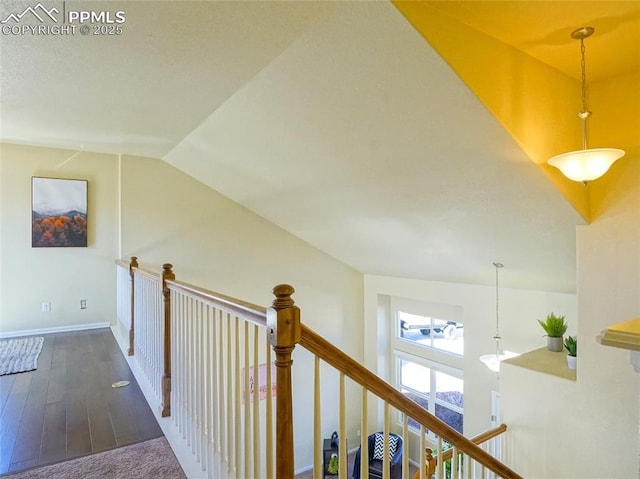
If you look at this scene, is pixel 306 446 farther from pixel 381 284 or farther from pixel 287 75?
pixel 287 75

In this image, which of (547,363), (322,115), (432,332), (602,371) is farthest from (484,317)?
(322,115)

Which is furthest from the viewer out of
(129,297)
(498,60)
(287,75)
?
(129,297)

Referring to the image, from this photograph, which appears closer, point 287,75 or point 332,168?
point 287,75

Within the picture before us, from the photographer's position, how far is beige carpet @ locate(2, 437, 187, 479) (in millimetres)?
2049

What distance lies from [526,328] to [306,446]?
13.3ft

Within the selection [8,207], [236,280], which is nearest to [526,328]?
[236,280]

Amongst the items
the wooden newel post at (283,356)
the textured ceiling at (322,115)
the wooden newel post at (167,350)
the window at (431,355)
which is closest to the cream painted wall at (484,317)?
the textured ceiling at (322,115)

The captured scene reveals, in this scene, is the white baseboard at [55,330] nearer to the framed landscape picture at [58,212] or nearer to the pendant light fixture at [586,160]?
the framed landscape picture at [58,212]

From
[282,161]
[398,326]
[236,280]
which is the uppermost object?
[282,161]

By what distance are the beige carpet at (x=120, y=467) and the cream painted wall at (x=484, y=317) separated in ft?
13.2

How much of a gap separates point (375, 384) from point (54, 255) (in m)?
5.37

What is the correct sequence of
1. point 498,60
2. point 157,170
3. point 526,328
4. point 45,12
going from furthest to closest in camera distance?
point 157,170 → point 526,328 → point 498,60 → point 45,12

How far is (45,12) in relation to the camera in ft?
6.59

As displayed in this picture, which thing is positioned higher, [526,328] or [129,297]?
[129,297]
